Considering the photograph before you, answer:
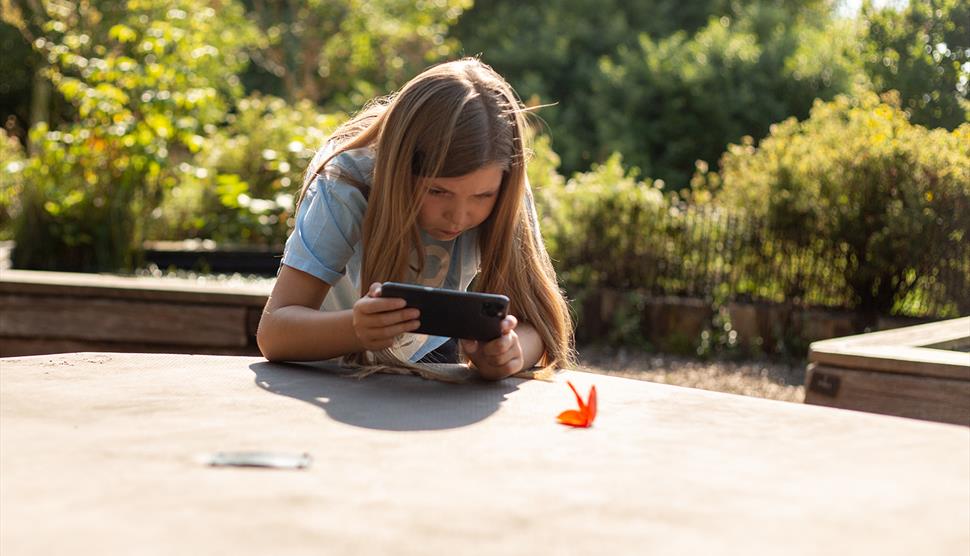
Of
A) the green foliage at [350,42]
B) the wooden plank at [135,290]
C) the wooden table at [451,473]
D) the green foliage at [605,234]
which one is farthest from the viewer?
the green foliage at [350,42]

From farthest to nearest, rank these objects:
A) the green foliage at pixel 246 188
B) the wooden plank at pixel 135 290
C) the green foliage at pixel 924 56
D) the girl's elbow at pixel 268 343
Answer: the green foliage at pixel 246 188
the green foliage at pixel 924 56
the wooden plank at pixel 135 290
the girl's elbow at pixel 268 343

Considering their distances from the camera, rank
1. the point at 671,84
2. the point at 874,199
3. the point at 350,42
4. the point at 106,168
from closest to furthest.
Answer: the point at 106,168 < the point at 874,199 < the point at 671,84 < the point at 350,42

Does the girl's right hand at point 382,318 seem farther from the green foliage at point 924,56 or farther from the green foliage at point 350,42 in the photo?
the green foliage at point 350,42

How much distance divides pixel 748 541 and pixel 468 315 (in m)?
0.84

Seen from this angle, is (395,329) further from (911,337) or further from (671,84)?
(671,84)

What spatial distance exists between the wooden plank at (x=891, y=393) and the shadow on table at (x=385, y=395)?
1.42 metres

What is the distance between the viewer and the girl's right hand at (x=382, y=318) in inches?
66.5

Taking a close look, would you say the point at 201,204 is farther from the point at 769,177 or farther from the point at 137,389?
the point at 137,389

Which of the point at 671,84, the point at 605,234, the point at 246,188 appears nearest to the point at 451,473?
the point at 246,188

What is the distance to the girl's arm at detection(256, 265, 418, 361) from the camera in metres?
1.70

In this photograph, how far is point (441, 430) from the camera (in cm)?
136

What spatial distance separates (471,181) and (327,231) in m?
0.31

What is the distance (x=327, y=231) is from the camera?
2.04 m

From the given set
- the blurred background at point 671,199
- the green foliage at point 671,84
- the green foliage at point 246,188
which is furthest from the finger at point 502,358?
the green foliage at point 671,84
